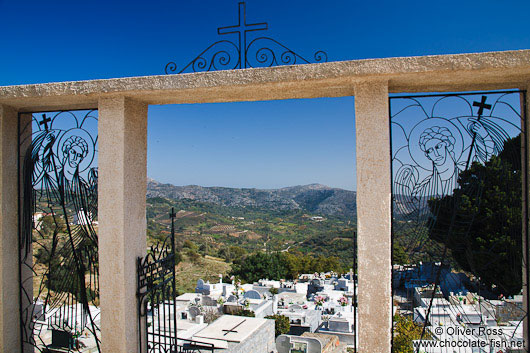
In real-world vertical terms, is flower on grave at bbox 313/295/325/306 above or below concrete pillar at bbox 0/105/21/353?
below

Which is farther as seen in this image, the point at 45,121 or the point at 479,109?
the point at 45,121

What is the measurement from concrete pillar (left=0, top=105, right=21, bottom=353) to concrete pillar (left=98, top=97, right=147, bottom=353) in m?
1.24

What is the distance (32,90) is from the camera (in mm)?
3479

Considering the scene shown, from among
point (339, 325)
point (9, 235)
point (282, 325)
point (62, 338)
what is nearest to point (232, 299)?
point (282, 325)

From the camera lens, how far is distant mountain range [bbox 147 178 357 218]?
120 ft

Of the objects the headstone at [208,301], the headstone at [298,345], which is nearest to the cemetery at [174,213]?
the headstone at [298,345]

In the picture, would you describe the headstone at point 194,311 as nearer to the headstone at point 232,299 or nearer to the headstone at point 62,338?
the headstone at point 232,299

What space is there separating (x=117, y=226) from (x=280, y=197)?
43364 millimetres

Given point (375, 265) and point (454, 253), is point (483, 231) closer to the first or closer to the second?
point (454, 253)

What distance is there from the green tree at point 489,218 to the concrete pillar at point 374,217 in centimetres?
65

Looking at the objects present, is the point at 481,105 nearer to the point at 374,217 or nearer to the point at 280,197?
the point at 374,217

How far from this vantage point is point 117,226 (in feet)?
10.9

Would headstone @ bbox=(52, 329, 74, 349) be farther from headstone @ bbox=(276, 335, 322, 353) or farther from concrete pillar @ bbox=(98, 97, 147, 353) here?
headstone @ bbox=(276, 335, 322, 353)

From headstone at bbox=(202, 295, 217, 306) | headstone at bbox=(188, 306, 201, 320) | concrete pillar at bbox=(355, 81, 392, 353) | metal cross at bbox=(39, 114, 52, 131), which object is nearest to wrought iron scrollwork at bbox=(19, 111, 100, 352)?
metal cross at bbox=(39, 114, 52, 131)
